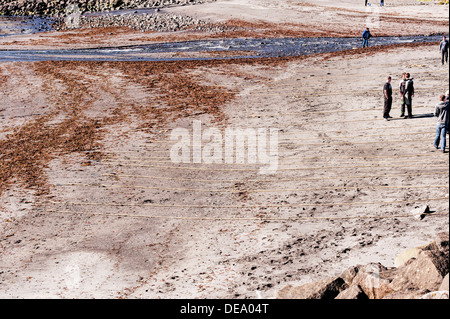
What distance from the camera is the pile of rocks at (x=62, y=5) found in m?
68.6

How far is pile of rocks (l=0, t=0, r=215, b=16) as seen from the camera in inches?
2702

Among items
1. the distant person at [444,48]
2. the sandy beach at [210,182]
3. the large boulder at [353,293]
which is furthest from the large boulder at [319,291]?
the distant person at [444,48]

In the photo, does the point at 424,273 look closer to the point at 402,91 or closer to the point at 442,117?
the point at 442,117

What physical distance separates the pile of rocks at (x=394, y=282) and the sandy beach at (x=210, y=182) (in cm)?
122

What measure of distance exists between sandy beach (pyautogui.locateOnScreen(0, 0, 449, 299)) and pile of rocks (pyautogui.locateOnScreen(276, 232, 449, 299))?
1.22 metres

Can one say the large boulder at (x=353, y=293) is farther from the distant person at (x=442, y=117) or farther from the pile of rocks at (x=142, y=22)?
the pile of rocks at (x=142, y=22)

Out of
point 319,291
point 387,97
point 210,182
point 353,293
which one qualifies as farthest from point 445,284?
point 387,97

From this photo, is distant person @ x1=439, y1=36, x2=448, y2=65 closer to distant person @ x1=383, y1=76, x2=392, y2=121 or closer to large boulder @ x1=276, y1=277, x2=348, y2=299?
distant person @ x1=383, y1=76, x2=392, y2=121

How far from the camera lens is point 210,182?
1581 centimetres

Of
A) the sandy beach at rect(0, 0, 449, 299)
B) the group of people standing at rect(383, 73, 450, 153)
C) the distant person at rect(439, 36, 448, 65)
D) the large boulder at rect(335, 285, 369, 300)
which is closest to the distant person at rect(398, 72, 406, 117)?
the group of people standing at rect(383, 73, 450, 153)

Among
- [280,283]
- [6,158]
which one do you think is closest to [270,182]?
[280,283]

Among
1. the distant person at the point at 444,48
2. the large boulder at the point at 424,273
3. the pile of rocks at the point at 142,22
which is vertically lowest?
the large boulder at the point at 424,273

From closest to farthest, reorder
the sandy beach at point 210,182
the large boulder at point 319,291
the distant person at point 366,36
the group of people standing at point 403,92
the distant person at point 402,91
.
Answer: the large boulder at point 319,291 → the sandy beach at point 210,182 → the group of people standing at point 403,92 → the distant person at point 402,91 → the distant person at point 366,36

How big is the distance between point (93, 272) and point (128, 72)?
2281cm
